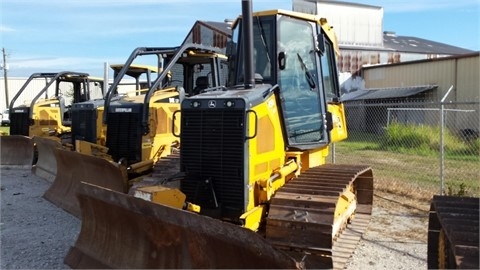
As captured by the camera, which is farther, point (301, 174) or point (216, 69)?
point (216, 69)

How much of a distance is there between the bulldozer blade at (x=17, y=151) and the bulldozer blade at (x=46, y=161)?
3.69 ft

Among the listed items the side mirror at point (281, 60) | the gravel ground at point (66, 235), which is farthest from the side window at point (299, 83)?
the gravel ground at point (66, 235)

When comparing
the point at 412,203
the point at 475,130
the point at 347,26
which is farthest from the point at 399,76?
the point at 412,203

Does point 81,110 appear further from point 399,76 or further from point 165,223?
point 399,76

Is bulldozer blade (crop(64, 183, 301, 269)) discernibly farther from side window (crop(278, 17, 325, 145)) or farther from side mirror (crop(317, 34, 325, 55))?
side mirror (crop(317, 34, 325, 55))

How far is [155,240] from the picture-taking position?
469 centimetres

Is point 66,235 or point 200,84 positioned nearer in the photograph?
point 66,235

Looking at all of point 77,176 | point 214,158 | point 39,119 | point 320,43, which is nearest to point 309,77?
point 320,43

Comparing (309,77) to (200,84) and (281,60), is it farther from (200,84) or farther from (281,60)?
(200,84)

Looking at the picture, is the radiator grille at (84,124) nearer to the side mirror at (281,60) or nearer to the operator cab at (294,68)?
the operator cab at (294,68)

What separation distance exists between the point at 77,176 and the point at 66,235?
1.95 meters

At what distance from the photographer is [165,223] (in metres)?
4.49

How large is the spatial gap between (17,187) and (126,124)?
324 centimetres

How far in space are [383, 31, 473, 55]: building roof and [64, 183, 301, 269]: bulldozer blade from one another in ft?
116
